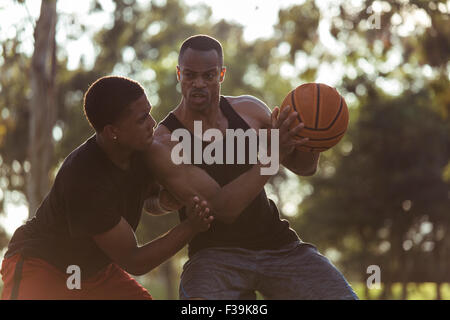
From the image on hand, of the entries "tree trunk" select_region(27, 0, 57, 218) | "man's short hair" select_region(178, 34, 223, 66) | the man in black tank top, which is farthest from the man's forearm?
"tree trunk" select_region(27, 0, 57, 218)

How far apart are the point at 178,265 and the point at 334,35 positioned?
3621 centimetres

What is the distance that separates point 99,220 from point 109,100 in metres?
0.88

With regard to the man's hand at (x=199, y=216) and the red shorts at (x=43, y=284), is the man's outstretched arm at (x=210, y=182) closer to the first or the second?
the man's hand at (x=199, y=216)

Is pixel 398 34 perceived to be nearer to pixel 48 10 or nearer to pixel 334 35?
pixel 334 35

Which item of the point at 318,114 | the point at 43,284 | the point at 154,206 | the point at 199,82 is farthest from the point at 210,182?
the point at 43,284

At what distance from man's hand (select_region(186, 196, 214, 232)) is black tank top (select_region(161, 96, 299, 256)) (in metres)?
0.35

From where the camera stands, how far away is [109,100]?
5293mm

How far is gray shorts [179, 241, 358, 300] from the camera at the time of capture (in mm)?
5480

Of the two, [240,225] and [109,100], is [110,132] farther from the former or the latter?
[240,225]

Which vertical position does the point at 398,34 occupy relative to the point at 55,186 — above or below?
above

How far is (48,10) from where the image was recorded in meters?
13.4

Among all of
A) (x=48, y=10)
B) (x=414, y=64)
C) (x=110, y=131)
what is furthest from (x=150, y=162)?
(x=414, y=64)

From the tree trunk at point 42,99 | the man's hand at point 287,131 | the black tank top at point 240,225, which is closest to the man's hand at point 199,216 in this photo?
the black tank top at point 240,225

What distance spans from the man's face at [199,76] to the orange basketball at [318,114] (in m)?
0.60
